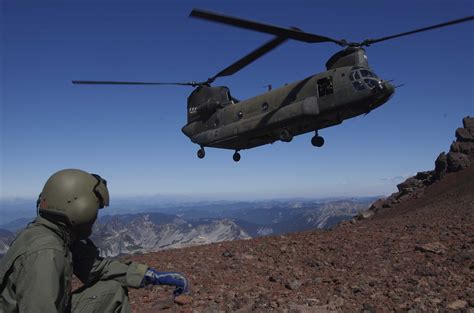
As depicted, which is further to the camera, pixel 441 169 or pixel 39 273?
pixel 441 169

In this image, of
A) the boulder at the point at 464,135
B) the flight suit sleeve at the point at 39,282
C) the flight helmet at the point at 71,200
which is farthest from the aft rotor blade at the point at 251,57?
the boulder at the point at 464,135

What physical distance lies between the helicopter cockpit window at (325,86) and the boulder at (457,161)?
596 inches

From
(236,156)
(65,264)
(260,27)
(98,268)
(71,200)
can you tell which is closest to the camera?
(65,264)

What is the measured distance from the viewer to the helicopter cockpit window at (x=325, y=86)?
1577 centimetres

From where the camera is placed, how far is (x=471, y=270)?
24.4ft

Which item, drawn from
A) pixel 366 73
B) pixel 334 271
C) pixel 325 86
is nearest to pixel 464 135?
pixel 366 73

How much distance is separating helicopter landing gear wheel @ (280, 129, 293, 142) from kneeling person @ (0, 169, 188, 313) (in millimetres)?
12559

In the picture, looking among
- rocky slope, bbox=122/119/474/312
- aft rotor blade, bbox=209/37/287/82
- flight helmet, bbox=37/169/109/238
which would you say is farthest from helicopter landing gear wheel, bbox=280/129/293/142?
flight helmet, bbox=37/169/109/238

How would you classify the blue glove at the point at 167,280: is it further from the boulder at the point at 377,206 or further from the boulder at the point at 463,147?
the boulder at the point at 463,147

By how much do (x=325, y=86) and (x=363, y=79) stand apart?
1538 mm

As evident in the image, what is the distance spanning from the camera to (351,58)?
16.1 metres

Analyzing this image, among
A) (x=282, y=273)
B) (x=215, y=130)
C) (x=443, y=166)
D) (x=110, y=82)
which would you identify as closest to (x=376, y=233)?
(x=282, y=273)

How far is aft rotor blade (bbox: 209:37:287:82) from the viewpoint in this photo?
571 inches

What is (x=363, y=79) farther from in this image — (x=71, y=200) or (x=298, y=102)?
(x=71, y=200)
